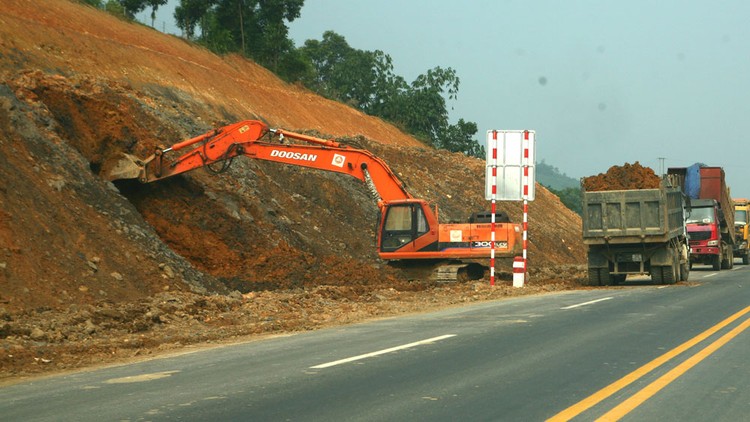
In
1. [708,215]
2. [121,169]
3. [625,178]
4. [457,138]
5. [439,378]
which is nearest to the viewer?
[439,378]

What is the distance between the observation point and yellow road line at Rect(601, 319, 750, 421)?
8250mm

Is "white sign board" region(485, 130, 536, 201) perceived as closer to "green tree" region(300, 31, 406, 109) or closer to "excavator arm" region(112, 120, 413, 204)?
"excavator arm" region(112, 120, 413, 204)

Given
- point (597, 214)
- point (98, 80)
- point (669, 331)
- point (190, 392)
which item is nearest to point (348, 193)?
point (98, 80)

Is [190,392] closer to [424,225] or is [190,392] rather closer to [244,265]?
[244,265]

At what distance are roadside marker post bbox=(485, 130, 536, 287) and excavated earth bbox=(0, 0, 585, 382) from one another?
8.46ft

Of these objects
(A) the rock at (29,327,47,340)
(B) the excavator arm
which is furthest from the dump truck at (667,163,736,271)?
(A) the rock at (29,327,47,340)

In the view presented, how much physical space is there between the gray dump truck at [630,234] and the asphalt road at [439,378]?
11249 mm

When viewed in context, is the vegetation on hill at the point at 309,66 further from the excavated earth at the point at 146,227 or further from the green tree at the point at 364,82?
the excavated earth at the point at 146,227

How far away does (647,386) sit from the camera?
9523 millimetres

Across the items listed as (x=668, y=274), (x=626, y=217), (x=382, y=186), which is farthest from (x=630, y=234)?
(x=382, y=186)

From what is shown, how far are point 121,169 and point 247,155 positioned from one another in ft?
11.4

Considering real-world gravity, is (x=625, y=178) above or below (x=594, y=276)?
above

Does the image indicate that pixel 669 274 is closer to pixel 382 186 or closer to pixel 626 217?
pixel 626 217

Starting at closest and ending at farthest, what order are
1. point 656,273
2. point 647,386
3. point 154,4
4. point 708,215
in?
point 647,386, point 656,273, point 708,215, point 154,4
